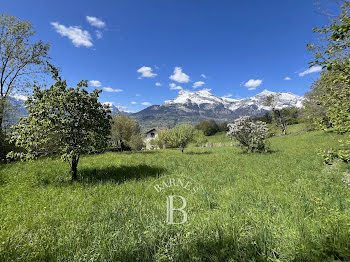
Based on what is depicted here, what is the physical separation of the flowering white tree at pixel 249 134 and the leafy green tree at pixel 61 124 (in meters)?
17.2

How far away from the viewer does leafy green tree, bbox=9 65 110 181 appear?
312 inches

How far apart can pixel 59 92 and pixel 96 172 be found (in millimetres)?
4848

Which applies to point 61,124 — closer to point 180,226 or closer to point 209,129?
point 180,226

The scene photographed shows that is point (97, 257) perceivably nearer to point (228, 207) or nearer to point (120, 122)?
point (228, 207)

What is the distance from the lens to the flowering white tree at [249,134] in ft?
65.9

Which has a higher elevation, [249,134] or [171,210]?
[249,134]

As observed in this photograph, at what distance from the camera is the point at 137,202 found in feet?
18.5

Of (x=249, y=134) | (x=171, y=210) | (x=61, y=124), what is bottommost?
(x=171, y=210)

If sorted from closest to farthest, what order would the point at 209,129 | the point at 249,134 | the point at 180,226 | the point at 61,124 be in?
the point at 180,226
the point at 61,124
the point at 249,134
the point at 209,129

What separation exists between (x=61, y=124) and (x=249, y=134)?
64.5 ft

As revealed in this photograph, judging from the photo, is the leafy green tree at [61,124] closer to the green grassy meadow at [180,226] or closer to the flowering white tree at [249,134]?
the green grassy meadow at [180,226]

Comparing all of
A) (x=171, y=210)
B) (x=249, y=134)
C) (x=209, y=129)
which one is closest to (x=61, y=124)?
(x=171, y=210)

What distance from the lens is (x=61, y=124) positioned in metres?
8.28

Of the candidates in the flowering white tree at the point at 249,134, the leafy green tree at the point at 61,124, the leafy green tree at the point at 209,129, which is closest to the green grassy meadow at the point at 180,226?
the leafy green tree at the point at 61,124
